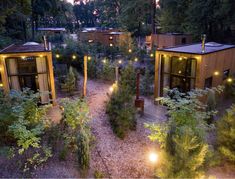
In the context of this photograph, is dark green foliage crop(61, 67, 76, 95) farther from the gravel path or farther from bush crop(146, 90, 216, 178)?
bush crop(146, 90, 216, 178)

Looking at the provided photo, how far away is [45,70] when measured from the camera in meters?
10.7

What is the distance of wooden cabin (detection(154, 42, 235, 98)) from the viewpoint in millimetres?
10523

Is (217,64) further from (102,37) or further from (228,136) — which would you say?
(102,37)

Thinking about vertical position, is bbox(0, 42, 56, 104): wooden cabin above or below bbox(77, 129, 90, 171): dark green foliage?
above

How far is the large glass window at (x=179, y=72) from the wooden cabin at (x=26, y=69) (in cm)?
598

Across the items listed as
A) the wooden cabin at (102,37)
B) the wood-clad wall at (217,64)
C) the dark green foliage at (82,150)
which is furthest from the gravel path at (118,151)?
the wooden cabin at (102,37)

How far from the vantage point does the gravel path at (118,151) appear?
729 cm

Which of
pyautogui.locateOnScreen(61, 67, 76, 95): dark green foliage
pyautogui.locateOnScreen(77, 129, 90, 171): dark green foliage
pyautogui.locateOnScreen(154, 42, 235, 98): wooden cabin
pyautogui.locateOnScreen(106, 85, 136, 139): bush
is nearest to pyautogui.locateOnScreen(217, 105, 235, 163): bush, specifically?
pyautogui.locateOnScreen(106, 85, 136, 139): bush

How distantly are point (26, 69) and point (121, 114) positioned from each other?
5.15 metres

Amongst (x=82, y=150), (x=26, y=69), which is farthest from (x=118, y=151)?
(x=26, y=69)

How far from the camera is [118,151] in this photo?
823 cm

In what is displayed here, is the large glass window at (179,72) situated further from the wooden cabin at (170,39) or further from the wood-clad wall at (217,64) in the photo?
the wooden cabin at (170,39)

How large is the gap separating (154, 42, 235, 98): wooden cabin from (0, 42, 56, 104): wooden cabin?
5.76 m

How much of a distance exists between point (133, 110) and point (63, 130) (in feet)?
10.3
